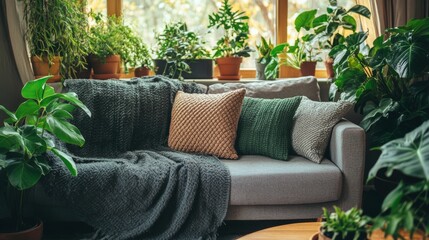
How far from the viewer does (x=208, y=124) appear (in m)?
2.96

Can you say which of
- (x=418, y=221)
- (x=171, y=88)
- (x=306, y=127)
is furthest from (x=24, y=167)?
(x=418, y=221)

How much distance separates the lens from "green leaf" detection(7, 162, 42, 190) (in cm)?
226

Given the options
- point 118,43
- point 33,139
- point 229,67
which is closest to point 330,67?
point 229,67

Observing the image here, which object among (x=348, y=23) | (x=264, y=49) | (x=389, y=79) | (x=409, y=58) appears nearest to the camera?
(x=409, y=58)

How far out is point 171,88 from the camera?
3.22 meters

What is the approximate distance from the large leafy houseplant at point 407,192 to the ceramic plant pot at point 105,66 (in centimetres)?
239

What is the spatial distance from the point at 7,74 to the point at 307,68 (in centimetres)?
192

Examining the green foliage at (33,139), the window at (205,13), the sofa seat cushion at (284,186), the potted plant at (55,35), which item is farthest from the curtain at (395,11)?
the green foliage at (33,139)

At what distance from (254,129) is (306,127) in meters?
0.30

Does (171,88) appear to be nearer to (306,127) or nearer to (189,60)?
(189,60)

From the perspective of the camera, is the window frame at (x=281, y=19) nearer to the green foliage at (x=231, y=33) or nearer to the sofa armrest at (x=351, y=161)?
the green foliage at (x=231, y=33)

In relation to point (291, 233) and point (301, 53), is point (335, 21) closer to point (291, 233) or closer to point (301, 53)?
point (301, 53)

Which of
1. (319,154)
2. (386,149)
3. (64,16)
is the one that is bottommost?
(319,154)

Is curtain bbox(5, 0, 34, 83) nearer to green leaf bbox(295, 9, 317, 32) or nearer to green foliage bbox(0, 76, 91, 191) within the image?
green foliage bbox(0, 76, 91, 191)
